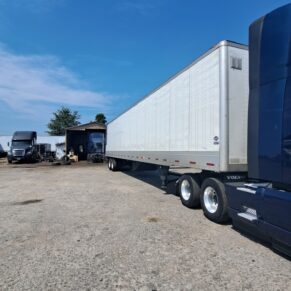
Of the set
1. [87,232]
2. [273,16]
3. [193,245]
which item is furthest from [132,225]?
[273,16]

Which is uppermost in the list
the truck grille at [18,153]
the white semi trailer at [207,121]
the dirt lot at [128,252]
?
the white semi trailer at [207,121]

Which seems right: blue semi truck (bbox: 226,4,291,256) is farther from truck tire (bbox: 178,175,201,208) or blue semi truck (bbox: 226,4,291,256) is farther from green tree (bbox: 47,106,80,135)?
green tree (bbox: 47,106,80,135)

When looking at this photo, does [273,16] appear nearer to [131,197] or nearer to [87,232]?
[87,232]

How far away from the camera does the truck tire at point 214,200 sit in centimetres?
613

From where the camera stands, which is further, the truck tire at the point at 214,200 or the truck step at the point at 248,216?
the truck tire at the point at 214,200

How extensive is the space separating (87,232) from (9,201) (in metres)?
4.63

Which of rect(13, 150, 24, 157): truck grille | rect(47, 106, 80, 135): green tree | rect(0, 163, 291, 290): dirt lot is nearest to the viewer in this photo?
rect(0, 163, 291, 290): dirt lot

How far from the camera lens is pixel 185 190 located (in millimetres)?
8180

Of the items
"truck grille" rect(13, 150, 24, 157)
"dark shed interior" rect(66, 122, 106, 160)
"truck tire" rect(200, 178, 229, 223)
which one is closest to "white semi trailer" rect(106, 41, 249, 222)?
"truck tire" rect(200, 178, 229, 223)

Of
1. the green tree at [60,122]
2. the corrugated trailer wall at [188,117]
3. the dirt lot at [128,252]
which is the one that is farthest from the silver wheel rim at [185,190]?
the green tree at [60,122]

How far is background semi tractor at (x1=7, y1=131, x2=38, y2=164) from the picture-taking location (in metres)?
30.8

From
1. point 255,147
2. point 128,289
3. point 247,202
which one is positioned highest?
point 255,147

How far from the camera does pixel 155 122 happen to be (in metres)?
10.7

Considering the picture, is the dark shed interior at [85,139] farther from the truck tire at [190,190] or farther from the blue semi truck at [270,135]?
the blue semi truck at [270,135]
